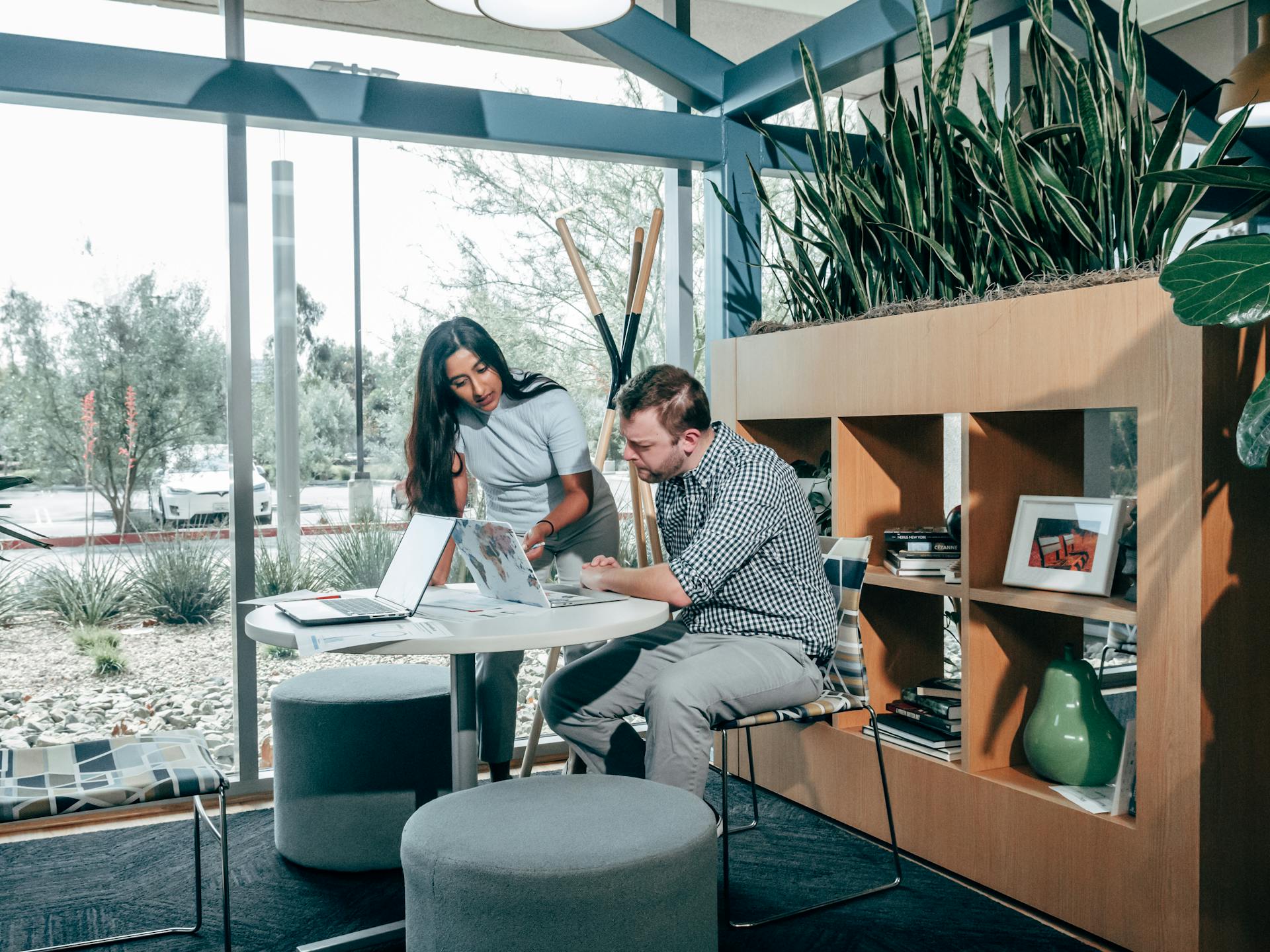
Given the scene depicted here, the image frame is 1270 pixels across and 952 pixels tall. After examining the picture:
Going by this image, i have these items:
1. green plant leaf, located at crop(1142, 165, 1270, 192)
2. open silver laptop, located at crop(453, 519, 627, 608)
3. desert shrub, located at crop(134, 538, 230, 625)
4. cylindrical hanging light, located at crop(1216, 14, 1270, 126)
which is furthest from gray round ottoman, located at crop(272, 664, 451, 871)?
cylindrical hanging light, located at crop(1216, 14, 1270, 126)

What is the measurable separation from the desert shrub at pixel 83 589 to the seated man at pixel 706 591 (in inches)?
56.7

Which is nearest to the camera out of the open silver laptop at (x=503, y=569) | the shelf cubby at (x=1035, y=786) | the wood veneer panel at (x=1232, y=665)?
the wood veneer panel at (x=1232, y=665)

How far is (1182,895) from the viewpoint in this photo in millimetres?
2307

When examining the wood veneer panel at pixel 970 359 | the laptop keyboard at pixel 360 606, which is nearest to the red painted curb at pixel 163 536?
the laptop keyboard at pixel 360 606

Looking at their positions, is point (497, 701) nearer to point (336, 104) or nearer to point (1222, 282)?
point (336, 104)

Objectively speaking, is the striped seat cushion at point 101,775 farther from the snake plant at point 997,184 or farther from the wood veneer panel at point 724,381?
the snake plant at point 997,184

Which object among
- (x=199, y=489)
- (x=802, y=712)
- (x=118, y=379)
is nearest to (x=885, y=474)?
(x=802, y=712)

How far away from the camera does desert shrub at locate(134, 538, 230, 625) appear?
3434mm

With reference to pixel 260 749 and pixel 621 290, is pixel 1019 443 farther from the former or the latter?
pixel 260 749

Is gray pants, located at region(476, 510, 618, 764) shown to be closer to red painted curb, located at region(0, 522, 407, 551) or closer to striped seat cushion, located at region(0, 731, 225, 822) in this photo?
red painted curb, located at region(0, 522, 407, 551)

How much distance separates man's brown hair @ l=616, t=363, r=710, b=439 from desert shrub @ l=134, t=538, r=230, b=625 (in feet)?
4.95

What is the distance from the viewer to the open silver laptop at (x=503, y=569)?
2397 mm

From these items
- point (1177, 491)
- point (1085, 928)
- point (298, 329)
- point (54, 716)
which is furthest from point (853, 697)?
point (54, 716)

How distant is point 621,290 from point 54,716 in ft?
7.60
